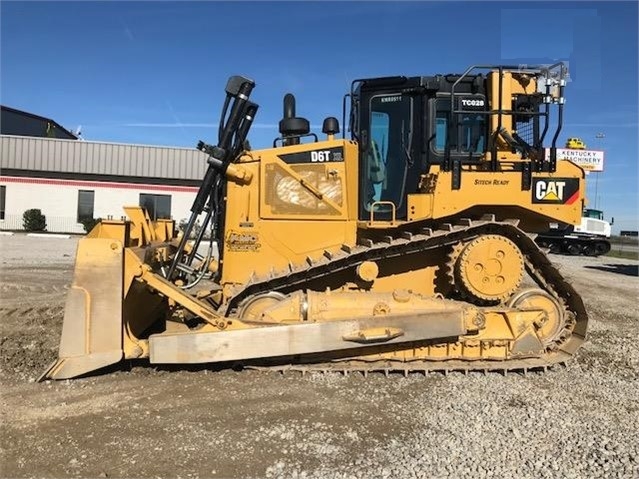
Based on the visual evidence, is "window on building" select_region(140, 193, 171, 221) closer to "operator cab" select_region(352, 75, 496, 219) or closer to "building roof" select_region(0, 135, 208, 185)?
"building roof" select_region(0, 135, 208, 185)

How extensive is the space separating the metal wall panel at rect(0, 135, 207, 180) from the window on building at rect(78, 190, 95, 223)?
1204 millimetres

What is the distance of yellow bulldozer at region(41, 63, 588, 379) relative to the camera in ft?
18.9

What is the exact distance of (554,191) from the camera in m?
6.19

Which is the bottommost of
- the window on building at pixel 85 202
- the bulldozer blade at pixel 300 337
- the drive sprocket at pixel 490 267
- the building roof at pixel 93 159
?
the bulldozer blade at pixel 300 337

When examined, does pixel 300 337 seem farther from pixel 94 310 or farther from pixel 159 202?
pixel 159 202

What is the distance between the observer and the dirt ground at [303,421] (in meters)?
3.94

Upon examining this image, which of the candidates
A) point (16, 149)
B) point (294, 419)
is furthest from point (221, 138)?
point (16, 149)

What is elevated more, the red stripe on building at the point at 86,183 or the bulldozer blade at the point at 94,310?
the red stripe on building at the point at 86,183

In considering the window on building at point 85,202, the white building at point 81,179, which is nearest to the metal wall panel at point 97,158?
the white building at point 81,179

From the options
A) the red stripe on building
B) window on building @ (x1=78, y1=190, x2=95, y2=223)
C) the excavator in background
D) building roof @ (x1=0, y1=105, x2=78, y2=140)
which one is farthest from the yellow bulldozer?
building roof @ (x1=0, y1=105, x2=78, y2=140)

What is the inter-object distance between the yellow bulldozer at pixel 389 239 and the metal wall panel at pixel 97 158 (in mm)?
26714

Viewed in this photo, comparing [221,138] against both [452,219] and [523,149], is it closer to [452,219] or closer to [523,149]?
[452,219]

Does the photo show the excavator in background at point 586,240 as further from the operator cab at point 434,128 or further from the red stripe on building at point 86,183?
the operator cab at point 434,128

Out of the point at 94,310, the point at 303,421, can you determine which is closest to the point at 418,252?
the point at 303,421
